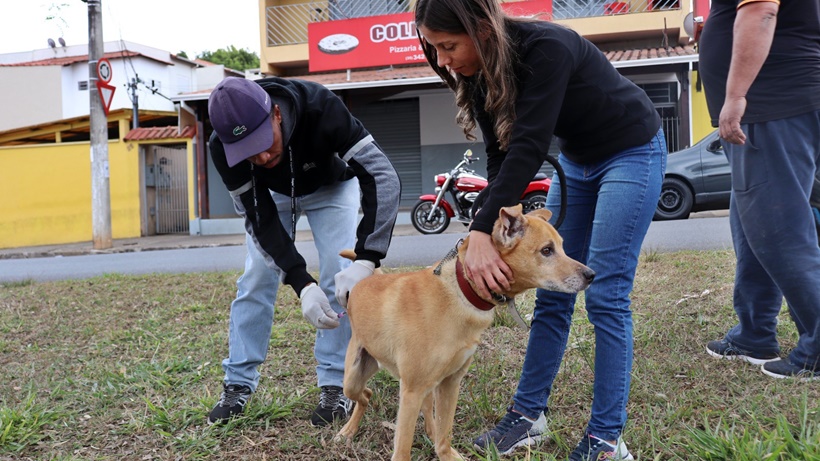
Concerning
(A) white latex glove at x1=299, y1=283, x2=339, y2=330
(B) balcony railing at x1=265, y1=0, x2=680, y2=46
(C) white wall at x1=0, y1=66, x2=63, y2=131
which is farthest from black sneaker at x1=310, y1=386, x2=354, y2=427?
(C) white wall at x1=0, y1=66, x2=63, y2=131

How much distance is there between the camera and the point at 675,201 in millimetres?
10680

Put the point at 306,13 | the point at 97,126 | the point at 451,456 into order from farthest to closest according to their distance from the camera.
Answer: the point at 306,13 → the point at 97,126 → the point at 451,456

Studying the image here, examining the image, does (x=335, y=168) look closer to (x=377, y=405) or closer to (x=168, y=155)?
(x=377, y=405)

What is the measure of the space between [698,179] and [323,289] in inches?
339

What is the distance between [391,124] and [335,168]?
1384 centimetres

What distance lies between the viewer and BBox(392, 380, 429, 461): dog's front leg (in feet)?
8.34

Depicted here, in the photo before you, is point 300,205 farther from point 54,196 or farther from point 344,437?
point 54,196

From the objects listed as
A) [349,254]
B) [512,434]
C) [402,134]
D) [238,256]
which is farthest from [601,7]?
[512,434]

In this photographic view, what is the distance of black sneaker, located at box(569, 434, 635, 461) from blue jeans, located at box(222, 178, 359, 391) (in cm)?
128

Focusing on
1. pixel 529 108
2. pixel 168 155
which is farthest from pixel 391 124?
pixel 529 108

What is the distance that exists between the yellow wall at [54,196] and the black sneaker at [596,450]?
54.3ft

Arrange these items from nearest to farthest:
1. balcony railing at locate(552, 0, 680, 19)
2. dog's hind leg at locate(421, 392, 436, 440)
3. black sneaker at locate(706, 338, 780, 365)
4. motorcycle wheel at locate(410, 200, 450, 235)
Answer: dog's hind leg at locate(421, 392, 436, 440)
black sneaker at locate(706, 338, 780, 365)
motorcycle wheel at locate(410, 200, 450, 235)
balcony railing at locate(552, 0, 680, 19)

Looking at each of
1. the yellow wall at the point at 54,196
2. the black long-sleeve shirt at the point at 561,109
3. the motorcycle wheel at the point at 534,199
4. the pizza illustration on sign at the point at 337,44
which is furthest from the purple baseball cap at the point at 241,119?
the yellow wall at the point at 54,196

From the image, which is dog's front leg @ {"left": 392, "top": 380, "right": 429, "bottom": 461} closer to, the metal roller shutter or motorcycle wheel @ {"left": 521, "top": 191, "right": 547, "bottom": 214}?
motorcycle wheel @ {"left": 521, "top": 191, "right": 547, "bottom": 214}
